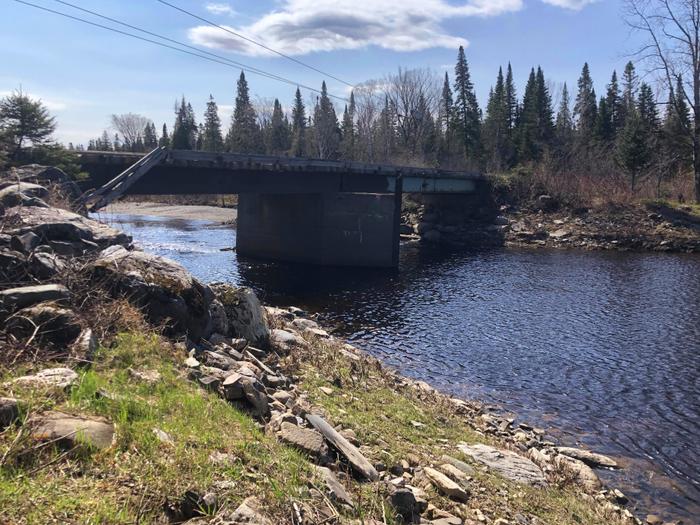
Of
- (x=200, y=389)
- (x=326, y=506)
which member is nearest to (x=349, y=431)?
(x=200, y=389)

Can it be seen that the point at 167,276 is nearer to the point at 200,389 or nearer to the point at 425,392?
the point at 200,389

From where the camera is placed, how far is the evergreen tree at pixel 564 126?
88.4 metres

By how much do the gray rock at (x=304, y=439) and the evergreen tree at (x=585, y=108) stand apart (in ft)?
289

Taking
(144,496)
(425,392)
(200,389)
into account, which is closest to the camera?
(144,496)

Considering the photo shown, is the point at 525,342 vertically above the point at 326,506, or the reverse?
the point at 326,506

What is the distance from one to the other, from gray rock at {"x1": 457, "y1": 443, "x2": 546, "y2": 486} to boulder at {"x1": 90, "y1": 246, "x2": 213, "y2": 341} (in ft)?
16.2

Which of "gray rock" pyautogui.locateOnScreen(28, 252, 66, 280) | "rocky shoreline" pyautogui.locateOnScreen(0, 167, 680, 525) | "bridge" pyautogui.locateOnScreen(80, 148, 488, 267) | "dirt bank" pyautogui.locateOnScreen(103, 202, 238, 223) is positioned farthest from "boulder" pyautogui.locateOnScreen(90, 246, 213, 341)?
"dirt bank" pyautogui.locateOnScreen(103, 202, 238, 223)

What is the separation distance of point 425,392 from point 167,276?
720 centimetres

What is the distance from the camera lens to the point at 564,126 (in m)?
103

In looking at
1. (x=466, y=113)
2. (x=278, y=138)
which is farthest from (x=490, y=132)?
(x=278, y=138)

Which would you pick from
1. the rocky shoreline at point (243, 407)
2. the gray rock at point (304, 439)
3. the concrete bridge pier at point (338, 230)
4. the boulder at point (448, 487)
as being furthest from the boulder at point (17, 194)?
the concrete bridge pier at point (338, 230)

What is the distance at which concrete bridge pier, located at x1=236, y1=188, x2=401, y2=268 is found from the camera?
1565 inches

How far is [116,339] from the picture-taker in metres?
7.14

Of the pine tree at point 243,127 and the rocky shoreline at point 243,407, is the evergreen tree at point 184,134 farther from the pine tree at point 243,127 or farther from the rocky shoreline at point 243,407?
the rocky shoreline at point 243,407
